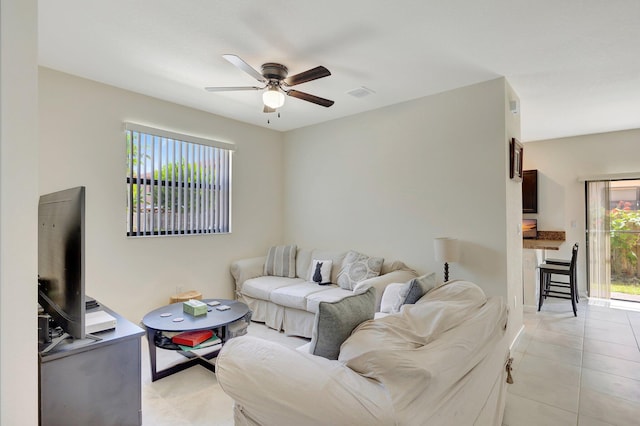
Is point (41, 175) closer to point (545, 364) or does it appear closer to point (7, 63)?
point (7, 63)

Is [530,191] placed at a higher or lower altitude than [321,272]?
higher

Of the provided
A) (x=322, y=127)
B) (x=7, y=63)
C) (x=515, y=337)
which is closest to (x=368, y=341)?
(x=7, y=63)

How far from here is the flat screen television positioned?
1.36 m

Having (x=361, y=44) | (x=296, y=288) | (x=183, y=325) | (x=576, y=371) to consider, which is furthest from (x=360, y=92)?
(x=576, y=371)

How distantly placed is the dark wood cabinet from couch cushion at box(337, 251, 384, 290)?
146 inches

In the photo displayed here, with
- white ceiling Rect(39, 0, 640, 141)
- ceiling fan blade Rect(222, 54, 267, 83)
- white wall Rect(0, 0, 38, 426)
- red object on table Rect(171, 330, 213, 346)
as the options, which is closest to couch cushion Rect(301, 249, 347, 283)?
red object on table Rect(171, 330, 213, 346)

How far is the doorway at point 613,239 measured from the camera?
507 cm

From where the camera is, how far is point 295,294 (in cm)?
362

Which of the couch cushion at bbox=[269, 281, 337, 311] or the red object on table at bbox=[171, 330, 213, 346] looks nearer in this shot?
the red object on table at bbox=[171, 330, 213, 346]

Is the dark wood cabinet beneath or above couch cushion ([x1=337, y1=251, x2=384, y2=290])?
above

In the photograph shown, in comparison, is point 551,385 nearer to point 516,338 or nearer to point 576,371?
point 576,371

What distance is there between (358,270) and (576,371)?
219 centimetres

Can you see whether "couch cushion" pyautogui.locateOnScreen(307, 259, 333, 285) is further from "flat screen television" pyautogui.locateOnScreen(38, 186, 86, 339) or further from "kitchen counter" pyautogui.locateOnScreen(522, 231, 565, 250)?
"kitchen counter" pyautogui.locateOnScreen(522, 231, 565, 250)

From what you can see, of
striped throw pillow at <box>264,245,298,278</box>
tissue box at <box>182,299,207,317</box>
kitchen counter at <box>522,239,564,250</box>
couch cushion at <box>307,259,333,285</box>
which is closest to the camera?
tissue box at <box>182,299,207,317</box>
